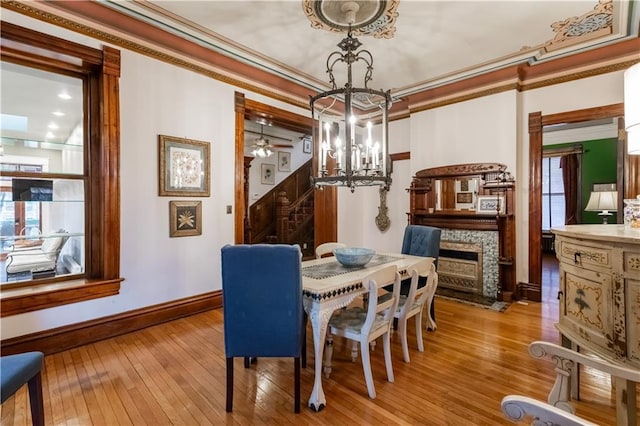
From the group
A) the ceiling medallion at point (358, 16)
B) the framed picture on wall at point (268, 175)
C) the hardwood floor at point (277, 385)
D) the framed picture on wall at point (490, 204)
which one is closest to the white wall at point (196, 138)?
the framed picture on wall at point (490, 204)

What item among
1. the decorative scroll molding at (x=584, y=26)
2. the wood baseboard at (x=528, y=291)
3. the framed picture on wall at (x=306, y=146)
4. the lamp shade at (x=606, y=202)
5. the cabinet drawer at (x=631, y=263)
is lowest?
the wood baseboard at (x=528, y=291)

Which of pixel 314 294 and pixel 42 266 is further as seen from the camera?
pixel 42 266

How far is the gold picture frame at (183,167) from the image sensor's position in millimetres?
Result: 3164

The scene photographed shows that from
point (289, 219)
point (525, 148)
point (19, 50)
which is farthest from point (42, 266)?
point (525, 148)

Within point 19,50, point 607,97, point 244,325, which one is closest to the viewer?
point 244,325

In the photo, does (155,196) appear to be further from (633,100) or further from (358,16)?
(633,100)

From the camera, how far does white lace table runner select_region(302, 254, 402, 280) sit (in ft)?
7.59

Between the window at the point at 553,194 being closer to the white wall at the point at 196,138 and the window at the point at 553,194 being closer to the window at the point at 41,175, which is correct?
the white wall at the point at 196,138

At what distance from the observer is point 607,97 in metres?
3.50

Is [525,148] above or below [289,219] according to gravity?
above

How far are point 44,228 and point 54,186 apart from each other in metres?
0.38

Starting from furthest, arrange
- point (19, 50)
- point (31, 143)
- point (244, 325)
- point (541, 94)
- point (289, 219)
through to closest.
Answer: point (289, 219) < point (541, 94) < point (31, 143) < point (19, 50) < point (244, 325)

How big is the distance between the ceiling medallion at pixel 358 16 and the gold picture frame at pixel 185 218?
227cm

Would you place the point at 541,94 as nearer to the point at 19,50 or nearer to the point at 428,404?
the point at 428,404
